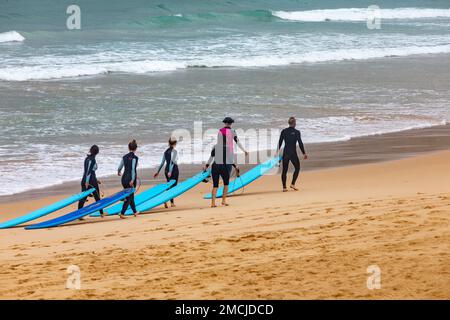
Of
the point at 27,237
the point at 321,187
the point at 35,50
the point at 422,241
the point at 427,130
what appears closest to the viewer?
the point at 422,241

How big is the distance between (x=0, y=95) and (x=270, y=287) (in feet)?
67.5

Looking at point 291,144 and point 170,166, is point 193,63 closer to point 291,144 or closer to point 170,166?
point 291,144

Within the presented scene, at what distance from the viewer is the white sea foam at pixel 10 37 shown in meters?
44.7

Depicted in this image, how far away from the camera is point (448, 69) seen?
109 feet

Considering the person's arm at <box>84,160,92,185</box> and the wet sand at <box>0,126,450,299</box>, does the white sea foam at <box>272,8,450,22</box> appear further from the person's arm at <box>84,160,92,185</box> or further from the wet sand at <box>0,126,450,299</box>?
the wet sand at <box>0,126,450,299</box>

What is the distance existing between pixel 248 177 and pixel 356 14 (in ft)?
178

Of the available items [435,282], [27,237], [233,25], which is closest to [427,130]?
[27,237]

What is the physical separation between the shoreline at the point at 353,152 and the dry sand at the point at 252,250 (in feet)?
3.99

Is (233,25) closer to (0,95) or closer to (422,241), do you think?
(0,95)

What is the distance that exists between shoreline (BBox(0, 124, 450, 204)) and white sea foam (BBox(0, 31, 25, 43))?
29089 mm

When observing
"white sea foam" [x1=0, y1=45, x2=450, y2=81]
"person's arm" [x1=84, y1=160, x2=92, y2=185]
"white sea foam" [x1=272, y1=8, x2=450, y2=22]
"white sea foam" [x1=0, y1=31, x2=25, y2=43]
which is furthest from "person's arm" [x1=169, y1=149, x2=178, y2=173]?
"white sea foam" [x1=272, y1=8, x2=450, y2=22]

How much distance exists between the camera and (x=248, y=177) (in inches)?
583

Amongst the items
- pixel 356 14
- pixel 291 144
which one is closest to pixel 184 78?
pixel 291 144

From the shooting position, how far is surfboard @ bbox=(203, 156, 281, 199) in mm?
14477
